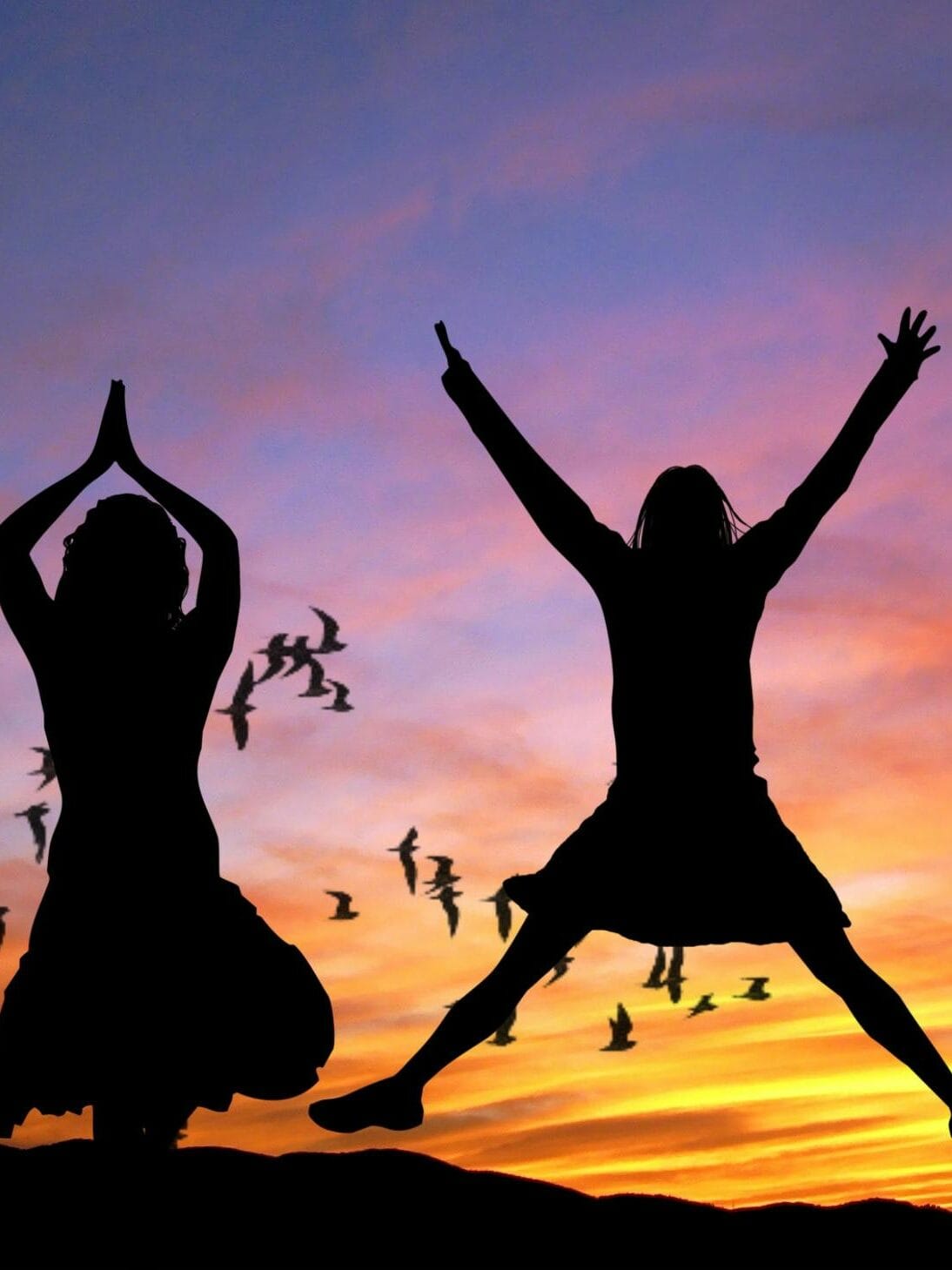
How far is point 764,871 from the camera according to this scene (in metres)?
6.91

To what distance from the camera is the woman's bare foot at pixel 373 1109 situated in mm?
6656

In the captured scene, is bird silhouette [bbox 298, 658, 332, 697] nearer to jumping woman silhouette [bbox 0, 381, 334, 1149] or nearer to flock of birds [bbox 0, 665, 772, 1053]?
flock of birds [bbox 0, 665, 772, 1053]

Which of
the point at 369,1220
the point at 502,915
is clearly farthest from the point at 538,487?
the point at 502,915

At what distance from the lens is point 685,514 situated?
7.37 m

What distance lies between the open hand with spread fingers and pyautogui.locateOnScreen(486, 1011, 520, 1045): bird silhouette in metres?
3.37

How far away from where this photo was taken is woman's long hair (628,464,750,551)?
734 centimetres

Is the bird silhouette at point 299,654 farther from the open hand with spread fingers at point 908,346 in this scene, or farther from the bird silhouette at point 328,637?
the open hand with spread fingers at point 908,346

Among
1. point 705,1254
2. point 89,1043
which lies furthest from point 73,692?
point 705,1254

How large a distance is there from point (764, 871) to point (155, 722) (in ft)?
8.52

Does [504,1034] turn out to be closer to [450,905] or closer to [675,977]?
[675,977]

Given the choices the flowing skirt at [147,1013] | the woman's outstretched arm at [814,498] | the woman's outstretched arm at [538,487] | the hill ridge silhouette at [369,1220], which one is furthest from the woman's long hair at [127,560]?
the woman's outstretched arm at [814,498]

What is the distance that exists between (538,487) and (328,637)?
7327mm

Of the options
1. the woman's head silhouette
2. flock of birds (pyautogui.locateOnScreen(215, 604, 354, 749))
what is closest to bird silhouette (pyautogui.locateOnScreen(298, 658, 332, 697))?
flock of birds (pyautogui.locateOnScreen(215, 604, 354, 749))

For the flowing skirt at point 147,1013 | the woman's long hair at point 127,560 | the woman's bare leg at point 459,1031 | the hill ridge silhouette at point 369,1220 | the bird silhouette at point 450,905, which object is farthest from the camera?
the bird silhouette at point 450,905
